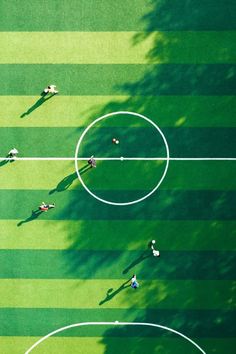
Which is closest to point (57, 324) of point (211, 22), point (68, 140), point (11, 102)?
point (68, 140)

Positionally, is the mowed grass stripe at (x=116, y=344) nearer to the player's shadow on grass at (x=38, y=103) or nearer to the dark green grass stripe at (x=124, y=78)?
the player's shadow on grass at (x=38, y=103)

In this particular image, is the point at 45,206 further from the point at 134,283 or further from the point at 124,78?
the point at 124,78

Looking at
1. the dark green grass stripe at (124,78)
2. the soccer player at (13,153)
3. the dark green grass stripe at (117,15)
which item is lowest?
the soccer player at (13,153)

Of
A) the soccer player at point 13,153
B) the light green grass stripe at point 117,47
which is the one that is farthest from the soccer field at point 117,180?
the soccer player at point 13,153

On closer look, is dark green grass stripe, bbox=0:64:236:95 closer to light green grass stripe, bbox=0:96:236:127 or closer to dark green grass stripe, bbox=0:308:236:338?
light green grass stripe, bbox=0:96:236:127

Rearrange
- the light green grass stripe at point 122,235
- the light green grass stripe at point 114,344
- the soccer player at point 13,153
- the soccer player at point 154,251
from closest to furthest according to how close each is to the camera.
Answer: the soccer player at point 154,251 → the soccer player at point 13,153 → the light green grass stripe at point 122,235 → the light green grass stripe at point 114,344

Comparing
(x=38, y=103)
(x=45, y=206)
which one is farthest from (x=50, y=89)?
(x=45, y=206)

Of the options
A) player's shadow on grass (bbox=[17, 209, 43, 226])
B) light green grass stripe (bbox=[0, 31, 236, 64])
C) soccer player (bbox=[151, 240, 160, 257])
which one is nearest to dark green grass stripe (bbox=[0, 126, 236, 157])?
player's shadow on grass (bbox=[17, 209, 43, 226])
